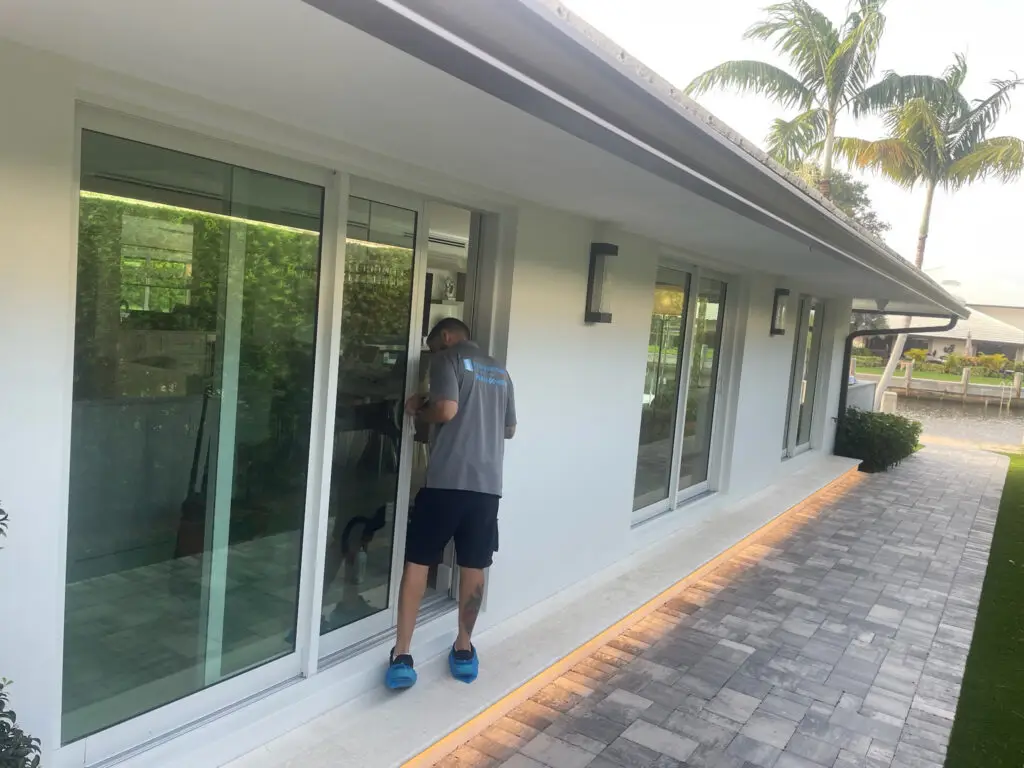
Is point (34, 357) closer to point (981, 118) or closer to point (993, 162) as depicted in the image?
point (993, 162)

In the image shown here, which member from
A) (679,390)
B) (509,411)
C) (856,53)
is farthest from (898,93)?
(509,411)

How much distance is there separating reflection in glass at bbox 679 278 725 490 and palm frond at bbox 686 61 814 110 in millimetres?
14903

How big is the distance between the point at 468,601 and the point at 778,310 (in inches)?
227

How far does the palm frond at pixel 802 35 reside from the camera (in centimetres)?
1888

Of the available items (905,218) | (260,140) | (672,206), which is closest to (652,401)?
(672,206)

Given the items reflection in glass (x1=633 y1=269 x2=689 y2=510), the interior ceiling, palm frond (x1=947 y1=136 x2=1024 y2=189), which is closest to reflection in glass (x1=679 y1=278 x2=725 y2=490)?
reflection in glass (x1=633 y1=269 x2=689 y2=510)

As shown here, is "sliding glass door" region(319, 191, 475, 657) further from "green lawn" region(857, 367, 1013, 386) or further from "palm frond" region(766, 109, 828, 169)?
"green lawn" region(857, 367, 1013, 386)

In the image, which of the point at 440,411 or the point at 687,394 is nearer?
the point at 440,411

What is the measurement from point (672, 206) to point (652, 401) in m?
2.62

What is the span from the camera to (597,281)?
15.6 ft

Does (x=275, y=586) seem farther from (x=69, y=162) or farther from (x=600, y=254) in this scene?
(x=600, y=254)

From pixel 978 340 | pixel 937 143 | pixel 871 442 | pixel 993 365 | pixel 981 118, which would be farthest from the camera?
pixel 978 340

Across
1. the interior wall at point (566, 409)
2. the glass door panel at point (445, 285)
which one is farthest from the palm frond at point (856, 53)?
the glass door panel at point (445, 285)

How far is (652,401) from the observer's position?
20.9ft
